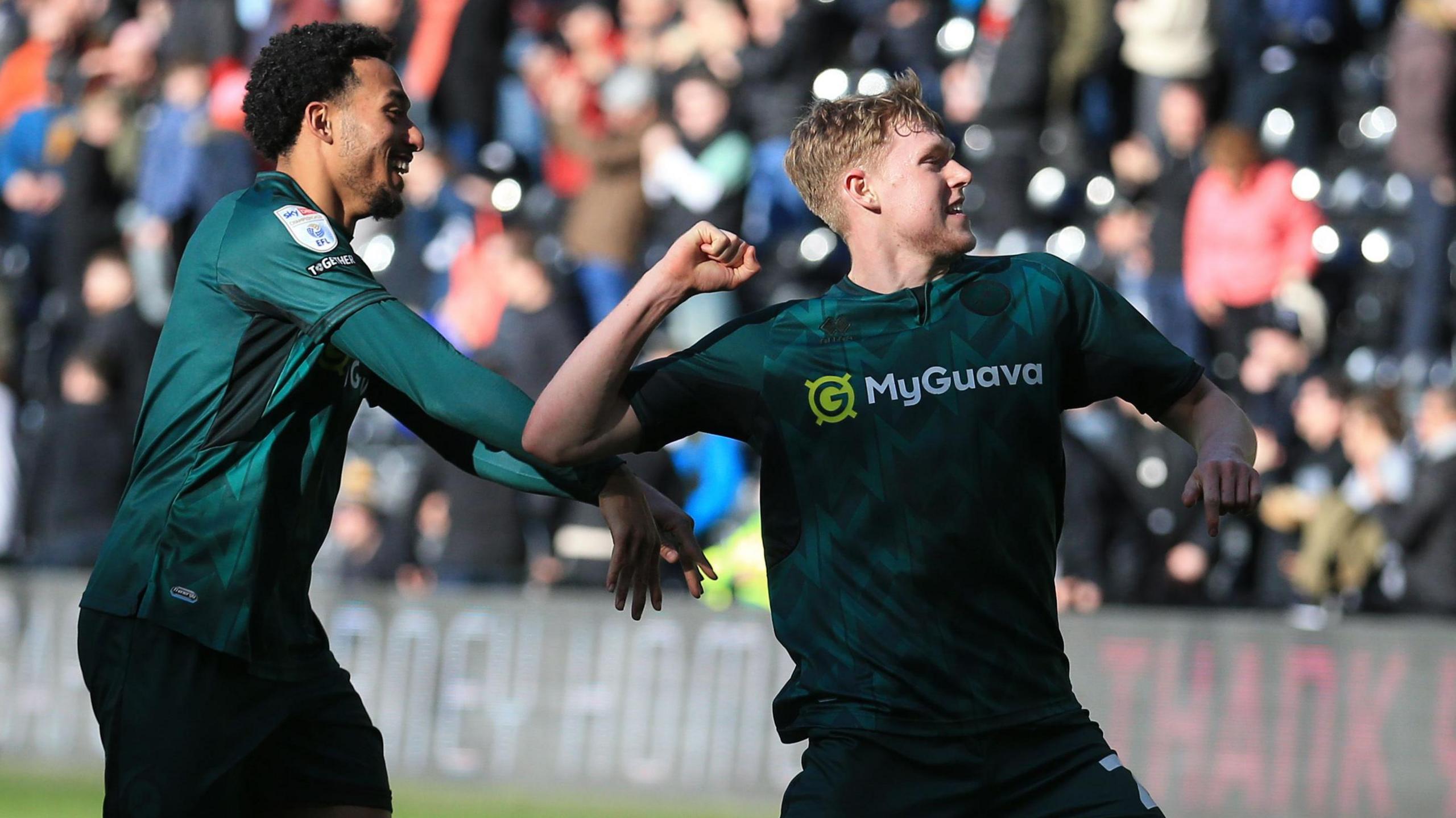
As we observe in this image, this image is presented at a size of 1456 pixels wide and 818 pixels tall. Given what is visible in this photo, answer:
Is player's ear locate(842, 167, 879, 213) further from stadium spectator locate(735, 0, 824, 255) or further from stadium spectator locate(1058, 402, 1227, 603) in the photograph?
stadium spectator locate(735, 0, 824, 255)

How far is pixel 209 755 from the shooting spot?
14.3 feet

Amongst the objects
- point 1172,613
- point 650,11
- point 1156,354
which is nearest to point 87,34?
point 650,11

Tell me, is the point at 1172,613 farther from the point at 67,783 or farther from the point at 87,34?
the point at 87,34

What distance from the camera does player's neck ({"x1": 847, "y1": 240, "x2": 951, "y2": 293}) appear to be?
443 cm

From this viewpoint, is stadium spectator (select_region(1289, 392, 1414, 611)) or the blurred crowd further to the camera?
the blurred crowd

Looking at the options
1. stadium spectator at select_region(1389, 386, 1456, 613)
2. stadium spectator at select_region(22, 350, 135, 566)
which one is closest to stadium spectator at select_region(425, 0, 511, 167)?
stadium spectator at select_region(22, 350, 135, 566)

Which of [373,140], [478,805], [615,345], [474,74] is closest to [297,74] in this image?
[373,140]

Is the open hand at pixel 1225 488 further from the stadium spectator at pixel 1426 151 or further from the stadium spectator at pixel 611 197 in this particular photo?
the stadium spectator at pixel 611 197

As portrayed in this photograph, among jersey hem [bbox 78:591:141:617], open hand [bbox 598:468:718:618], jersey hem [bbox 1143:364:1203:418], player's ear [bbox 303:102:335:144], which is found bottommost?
jersey hem [bbox 78:591:141:617]

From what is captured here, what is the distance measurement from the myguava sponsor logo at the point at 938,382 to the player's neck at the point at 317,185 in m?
1.35

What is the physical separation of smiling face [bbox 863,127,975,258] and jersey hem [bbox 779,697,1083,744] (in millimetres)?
1052

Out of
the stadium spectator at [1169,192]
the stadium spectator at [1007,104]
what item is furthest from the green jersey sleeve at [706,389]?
the stadium spectator at [1007,104]

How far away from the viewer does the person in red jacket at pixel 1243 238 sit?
1098 centimetres

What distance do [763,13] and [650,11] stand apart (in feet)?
3.04
